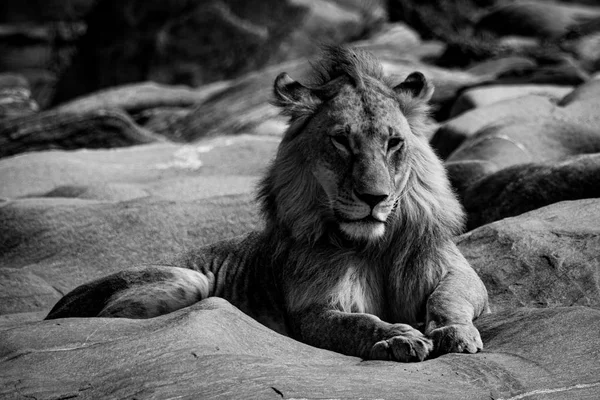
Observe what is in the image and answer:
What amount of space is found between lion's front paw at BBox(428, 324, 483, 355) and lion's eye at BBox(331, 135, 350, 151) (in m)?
1.20

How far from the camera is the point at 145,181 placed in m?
11.3

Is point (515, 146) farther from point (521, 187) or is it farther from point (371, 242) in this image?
point (371, 242)

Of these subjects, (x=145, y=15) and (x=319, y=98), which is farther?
(x=145, y=15)

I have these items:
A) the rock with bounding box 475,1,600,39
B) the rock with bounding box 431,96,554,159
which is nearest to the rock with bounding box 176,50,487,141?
the rock with bounding box 431,96,554,159

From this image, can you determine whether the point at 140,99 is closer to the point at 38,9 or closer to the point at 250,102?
the point at 250,102

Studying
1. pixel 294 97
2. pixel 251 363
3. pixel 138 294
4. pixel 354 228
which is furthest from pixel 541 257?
pixel 251 363

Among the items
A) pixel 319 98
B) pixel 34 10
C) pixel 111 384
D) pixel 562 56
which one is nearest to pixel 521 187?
pixel 319 98

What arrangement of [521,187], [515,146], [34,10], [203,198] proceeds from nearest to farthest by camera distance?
[521,187]
[203,198]
[515,146]
[34,10]

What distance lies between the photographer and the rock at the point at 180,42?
927 inches

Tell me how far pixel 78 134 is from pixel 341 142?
9.75 m

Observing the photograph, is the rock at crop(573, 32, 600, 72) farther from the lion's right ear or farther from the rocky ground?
the lion's right ear

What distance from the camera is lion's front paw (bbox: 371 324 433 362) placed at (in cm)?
495

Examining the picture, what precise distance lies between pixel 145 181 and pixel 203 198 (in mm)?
1873

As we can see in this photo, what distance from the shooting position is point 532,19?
25.9 m
